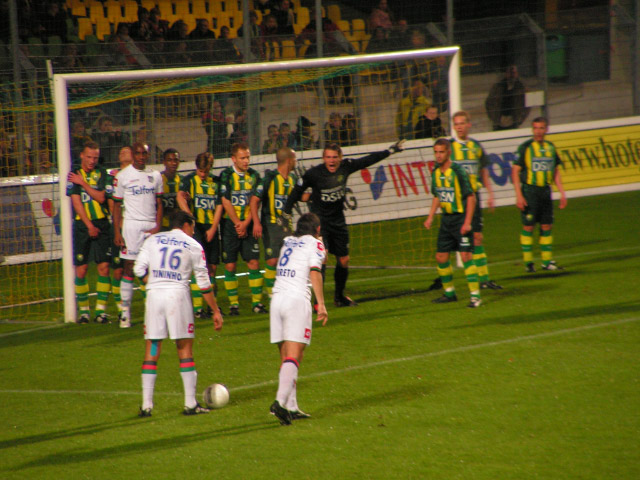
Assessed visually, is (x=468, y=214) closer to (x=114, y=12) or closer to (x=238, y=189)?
(x=238, y=189)

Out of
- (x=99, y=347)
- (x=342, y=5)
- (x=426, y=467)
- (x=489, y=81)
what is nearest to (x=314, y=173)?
(x=99, y=347)

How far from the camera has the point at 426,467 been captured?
5242 millimetres

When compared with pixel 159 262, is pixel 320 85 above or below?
above

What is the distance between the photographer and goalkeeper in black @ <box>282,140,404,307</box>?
10.0 m

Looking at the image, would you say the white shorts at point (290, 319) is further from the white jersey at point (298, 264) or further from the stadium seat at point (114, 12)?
the stadium seat at point (114, 12)

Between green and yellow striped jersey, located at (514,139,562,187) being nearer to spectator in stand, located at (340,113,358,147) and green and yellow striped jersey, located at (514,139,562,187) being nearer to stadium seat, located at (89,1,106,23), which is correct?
spectator in stand, located at (340,113,358,147)

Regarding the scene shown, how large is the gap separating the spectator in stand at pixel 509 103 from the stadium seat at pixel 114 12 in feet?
31.6

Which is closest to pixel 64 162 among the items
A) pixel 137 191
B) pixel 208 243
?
pixel 137 191

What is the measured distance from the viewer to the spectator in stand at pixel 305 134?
1375cm

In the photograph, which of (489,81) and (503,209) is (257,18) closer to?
(489,81)

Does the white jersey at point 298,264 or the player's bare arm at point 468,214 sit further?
the player's bare arm at point 468,214

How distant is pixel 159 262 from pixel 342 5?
60.9ft

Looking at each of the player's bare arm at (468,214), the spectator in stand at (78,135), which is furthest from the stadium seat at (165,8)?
the player's bare arm at (468,214)

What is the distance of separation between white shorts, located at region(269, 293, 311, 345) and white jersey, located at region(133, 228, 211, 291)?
746mm
